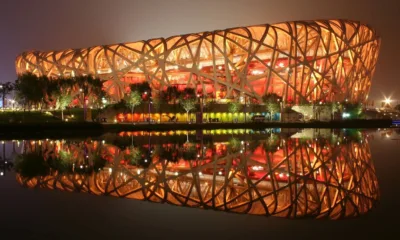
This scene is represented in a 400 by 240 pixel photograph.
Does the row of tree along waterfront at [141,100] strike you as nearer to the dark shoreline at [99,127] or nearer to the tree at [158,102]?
the tree at [158,102]

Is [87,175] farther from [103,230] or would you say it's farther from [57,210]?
[103,230]

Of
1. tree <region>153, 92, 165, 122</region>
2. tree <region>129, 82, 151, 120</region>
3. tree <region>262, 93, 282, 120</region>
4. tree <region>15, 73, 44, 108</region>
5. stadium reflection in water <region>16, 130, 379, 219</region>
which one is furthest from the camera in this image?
tree <region>262, 93, 282, 120</region>

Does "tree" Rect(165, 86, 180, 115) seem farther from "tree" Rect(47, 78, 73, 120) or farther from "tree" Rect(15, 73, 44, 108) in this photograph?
"tree" Rect(15, 73, 44, 108)

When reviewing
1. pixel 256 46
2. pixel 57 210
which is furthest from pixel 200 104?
pixel 57 210

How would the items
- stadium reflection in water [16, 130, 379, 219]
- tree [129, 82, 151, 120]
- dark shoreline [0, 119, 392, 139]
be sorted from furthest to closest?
1. tree [129, 82, 151, 120]
2. dark shoreline [0, 119, 392, 139]
3. stadium reflection in water [16, 130, 379, 219]

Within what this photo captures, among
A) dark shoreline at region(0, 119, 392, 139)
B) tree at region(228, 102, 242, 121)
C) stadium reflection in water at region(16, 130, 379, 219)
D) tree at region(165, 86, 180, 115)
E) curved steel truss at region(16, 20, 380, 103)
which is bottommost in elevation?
stadium reflection in water at region(16, 130, 379, 219)

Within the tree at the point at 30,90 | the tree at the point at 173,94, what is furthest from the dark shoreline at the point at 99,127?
the tree at the point at 30,90

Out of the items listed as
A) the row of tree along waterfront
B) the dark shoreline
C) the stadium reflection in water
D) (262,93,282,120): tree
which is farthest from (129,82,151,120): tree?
the stadium reflection in water
